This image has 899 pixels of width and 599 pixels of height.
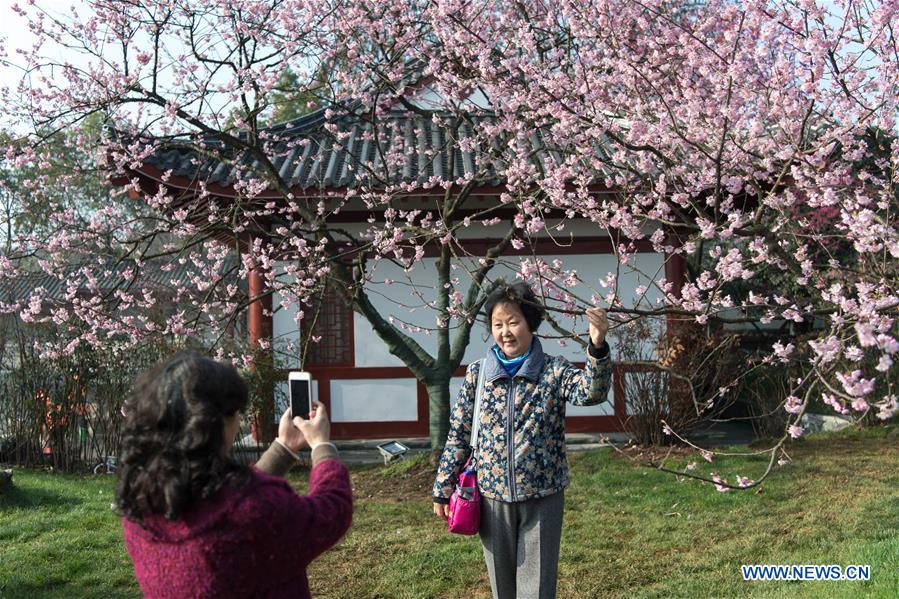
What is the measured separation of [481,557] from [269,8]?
4744mm

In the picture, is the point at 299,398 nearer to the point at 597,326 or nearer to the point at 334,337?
the point at 597,326

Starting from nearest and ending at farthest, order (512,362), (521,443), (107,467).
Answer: (521,443)
(512,362)
(107,467)

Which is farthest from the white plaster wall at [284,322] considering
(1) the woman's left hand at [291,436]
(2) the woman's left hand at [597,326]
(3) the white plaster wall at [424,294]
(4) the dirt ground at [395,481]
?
(1) the woman's left hand at [291,436]

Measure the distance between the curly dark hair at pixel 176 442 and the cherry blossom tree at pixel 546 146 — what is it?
2159mm

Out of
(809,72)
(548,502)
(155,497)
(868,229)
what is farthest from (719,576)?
(155,497)

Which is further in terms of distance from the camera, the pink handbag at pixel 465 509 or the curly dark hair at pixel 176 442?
the pink handbag at pixel 465 509

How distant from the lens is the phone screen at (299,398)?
2193 mm

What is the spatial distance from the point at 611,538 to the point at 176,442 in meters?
4.22

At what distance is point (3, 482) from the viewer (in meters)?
6.64

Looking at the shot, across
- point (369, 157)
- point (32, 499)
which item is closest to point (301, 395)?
point (32, 499)

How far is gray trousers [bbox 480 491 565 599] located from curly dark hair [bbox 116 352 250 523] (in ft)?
5.17

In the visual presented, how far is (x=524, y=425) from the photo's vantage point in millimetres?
3109

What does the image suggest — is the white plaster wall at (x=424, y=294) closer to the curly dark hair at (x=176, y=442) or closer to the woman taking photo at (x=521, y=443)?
the woman taking photo at (x=521, y=443)

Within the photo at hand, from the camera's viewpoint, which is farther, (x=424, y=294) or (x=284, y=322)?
(x=284, y=322)
